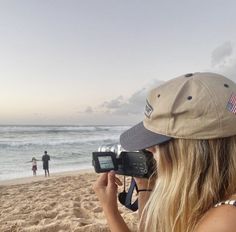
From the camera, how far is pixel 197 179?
40.1 inches

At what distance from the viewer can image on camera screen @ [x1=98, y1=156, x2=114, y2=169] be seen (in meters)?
1.42

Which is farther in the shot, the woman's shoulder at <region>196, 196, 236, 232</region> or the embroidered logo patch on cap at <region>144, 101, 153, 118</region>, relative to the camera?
the embroidered logo patch on cap at <region>144, 101, 153, 118</region>

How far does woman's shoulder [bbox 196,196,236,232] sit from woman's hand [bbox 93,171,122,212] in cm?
40

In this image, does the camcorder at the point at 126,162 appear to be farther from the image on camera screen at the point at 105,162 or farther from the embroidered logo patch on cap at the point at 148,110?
the embroidered logo patch on cap at the point at 148,110

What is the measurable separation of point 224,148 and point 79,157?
16.2 metres

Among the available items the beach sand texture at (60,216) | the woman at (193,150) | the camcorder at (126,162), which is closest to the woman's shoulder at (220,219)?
the woman at (193,150)

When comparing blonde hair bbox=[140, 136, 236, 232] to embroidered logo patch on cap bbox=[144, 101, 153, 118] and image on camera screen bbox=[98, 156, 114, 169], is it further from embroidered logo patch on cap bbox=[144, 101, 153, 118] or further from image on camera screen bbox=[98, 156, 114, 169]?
image on camera screen bbox=[98, 156, 114, 169]

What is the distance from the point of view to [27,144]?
72.3 ft

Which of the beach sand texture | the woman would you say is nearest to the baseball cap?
the woman

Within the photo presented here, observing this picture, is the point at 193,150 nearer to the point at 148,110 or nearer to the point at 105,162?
the point at 148,110

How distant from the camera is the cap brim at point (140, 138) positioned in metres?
1.09

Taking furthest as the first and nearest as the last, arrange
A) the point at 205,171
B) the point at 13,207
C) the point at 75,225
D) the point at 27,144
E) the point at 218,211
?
the point at 27,144, the point at 13,207, the point at 75,225, the point at 205,171, the point at 218,211

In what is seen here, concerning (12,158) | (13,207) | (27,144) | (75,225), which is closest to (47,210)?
(13,207)

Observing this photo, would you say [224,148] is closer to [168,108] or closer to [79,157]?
[168,108]
